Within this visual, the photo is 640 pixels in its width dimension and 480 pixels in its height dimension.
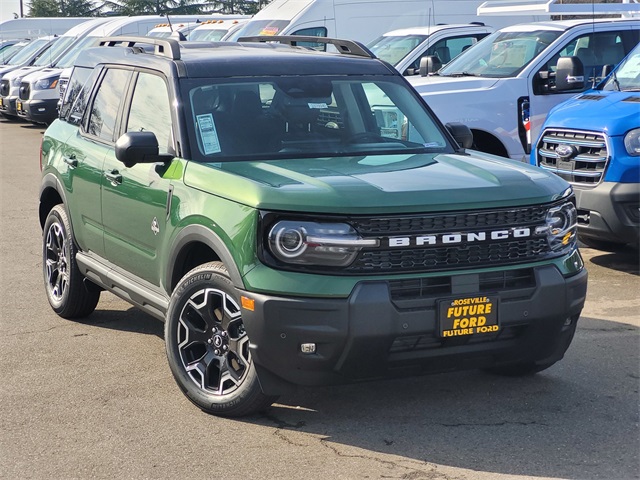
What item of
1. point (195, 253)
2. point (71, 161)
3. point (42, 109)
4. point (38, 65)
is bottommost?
point (42, 109)

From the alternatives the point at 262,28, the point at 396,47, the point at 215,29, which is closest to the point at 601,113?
the point at 396,47

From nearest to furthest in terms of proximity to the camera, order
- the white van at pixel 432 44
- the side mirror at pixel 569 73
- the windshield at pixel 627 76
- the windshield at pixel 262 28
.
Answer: the windshield at pixel 627 76 < the side mirror at pixel 569 73 < the white van at pixel 432 44 < the windshield at pixel 262 28

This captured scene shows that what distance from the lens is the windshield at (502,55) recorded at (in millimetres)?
11391

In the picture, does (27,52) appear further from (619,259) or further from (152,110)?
(152,110)

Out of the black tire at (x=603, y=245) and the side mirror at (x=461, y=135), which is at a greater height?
the side mirror at (x=461, y=135)

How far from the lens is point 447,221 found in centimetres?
483

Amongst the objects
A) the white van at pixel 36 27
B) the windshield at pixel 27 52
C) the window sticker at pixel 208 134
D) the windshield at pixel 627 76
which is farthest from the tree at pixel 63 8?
the window sticker at pixel 208 134

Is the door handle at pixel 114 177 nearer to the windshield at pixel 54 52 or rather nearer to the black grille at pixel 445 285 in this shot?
the black grille at pixel 445 285

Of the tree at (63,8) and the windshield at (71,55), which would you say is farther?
the tree at (63,8)

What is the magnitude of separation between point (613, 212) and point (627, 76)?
1.73 meters

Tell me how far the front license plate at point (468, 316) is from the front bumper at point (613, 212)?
3.34 m

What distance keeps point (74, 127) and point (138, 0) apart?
63361mm

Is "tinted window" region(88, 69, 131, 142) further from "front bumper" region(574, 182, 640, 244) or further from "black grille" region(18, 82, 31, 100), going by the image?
"black grille" region(18, 82, 31, 100)

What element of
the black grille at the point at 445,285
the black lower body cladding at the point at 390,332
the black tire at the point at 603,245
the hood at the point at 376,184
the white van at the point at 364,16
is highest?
the white van at the point at 364,16
